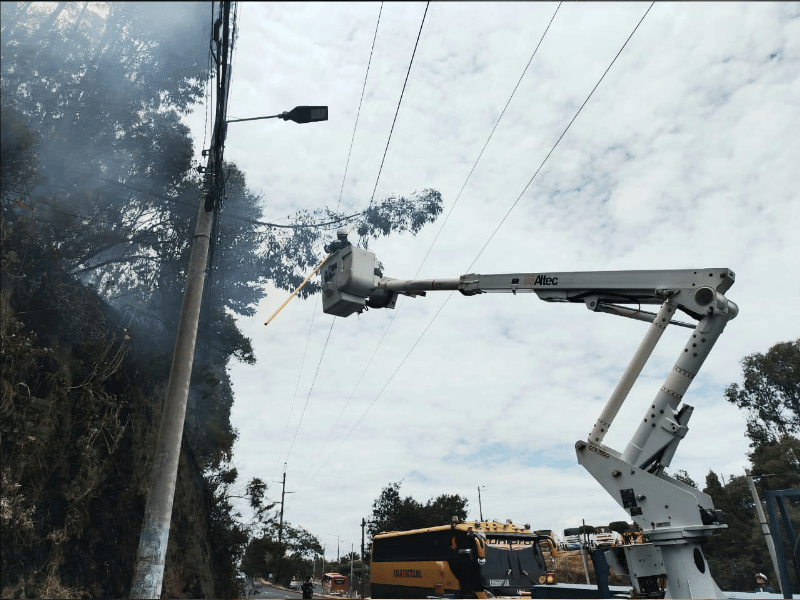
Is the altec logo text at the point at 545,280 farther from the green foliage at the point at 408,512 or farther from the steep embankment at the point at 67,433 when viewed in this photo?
the green foliage at the point at 408,512

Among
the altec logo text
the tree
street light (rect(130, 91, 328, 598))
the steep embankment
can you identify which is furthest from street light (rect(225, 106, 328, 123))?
the tree

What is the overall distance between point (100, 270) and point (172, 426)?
14.0m

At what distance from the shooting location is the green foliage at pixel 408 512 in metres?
45.6

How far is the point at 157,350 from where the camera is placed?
18531 millimetres

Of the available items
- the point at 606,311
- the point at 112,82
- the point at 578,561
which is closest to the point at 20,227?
the point at 112,82

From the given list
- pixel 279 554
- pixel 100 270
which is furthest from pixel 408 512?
pixel 100 270

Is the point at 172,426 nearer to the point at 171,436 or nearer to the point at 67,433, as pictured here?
the point at 171,436

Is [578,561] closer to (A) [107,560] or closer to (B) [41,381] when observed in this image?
(A) [107,560]

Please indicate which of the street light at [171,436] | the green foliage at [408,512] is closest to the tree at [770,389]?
the green foliage at [408,512]

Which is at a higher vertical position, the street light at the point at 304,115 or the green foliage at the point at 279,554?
the street light at the point at 304,115

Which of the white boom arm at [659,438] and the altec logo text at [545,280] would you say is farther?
the altec logo text at [545,280]

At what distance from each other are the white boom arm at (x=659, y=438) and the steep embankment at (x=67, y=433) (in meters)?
11.5

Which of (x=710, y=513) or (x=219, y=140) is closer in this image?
(x=710, y=513)

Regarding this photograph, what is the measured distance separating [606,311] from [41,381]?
13443 mm
